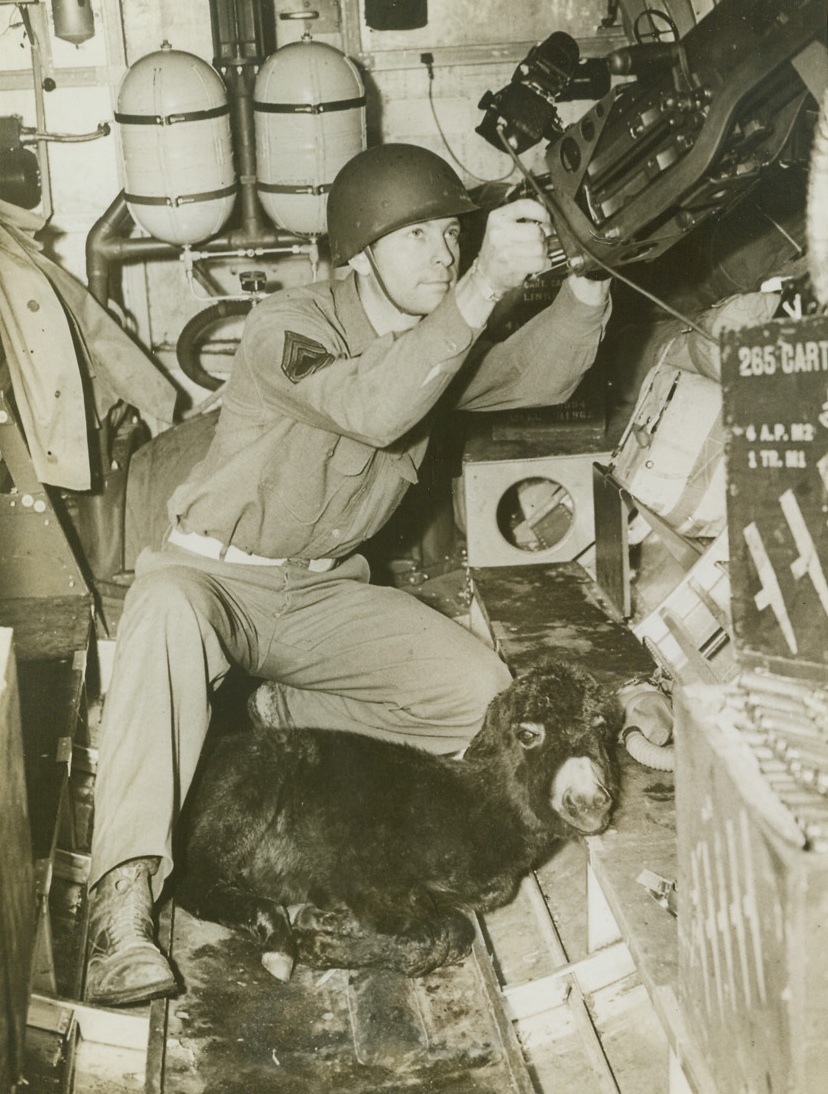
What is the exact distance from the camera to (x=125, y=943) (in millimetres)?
2994

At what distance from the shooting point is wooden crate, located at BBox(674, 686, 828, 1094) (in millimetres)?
1660

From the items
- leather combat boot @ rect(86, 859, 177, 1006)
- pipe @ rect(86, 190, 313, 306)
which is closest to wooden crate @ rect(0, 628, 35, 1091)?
leather combat boot @ rect(86, 859, 177, 1006)

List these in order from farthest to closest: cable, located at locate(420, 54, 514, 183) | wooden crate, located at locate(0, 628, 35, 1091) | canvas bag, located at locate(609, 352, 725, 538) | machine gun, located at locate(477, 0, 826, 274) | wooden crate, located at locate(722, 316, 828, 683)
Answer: cable, located at locate(420, 54, 514, 183), canvas bag, located at locate(609, 352, 725, 538), machine gun, located at locate(477, 0, 826, 274), wooden crate, located at locate(0, 628, 35, 1091), wooden crate, located at locate(722, 316, 828, 683)

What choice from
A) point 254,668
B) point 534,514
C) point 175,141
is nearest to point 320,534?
point 254,668

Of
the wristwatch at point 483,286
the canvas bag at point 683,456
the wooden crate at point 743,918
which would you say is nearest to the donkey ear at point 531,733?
the wooden crate at point 743,918

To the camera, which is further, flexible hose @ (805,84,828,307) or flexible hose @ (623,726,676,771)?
flexible hose @ (623,726,676,771)

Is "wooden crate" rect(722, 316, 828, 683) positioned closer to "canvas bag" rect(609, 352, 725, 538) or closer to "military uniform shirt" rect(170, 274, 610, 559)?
"military uniform shirt" rect(170, 274, 610, 559)

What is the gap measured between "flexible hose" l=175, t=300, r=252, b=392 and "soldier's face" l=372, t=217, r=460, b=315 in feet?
8.77

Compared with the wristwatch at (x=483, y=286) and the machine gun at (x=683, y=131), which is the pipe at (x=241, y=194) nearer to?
the machine gun at (x=683, y=131)

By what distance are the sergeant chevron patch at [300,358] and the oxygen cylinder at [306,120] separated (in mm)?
2641

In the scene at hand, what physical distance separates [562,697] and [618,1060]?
0.97 metres

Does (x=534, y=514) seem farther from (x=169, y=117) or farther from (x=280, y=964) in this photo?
(x=280, y=964)

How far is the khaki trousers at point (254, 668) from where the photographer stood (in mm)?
3205

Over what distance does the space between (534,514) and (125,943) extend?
374cm
